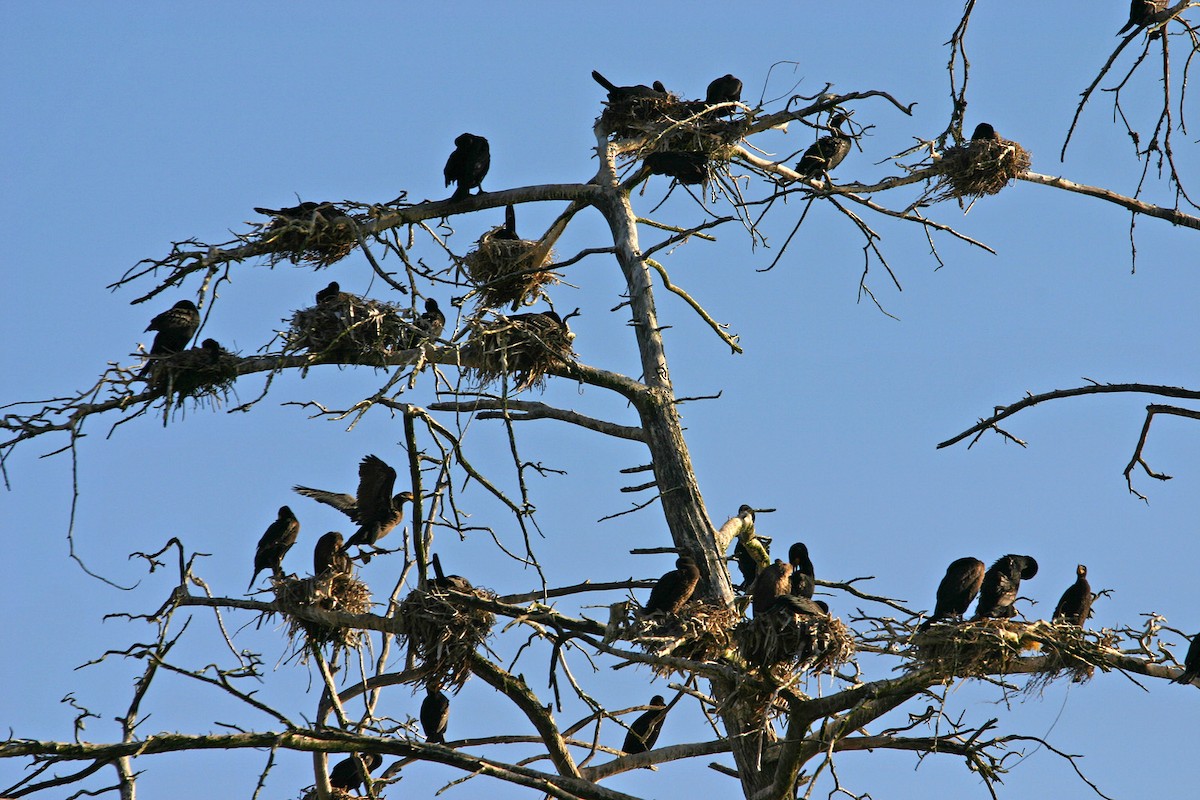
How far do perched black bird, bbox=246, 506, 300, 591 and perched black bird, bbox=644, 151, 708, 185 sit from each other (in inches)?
164

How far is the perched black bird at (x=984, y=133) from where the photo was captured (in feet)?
41.6

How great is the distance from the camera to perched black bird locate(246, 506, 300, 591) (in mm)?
11703

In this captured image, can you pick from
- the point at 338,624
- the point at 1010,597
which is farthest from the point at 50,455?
the point at 1010,597

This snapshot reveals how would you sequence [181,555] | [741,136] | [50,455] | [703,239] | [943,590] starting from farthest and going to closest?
[703,239], [741,136], [943,590], [181,555], [50,455]

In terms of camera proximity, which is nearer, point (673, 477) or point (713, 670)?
point (713, 670)

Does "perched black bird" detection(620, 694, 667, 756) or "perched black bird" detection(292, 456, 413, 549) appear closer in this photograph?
"perched black bird" detection(292, 456, 413, 549)

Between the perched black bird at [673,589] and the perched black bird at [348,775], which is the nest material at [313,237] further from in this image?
the perched black bird at [348,775]

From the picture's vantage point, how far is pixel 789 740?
8664 mm

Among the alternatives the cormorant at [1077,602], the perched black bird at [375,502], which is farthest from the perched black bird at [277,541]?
the cormorant at [1077,602]

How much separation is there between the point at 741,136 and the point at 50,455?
5.89m

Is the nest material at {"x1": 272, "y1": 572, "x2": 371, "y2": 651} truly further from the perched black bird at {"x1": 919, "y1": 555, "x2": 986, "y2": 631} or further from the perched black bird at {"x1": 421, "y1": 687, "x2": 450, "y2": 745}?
the perched black bird at {"x1": 919, "y1": 555, "x2": 986, "y2": 631}

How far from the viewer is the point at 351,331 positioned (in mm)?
9930

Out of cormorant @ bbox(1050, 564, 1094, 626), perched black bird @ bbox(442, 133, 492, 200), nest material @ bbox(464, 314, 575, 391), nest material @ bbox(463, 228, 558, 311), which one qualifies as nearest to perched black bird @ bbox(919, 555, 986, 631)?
cormorant @ bbox(1050, 564, 1094, 626)

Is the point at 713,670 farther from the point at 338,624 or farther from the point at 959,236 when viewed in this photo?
the point at 959,236
